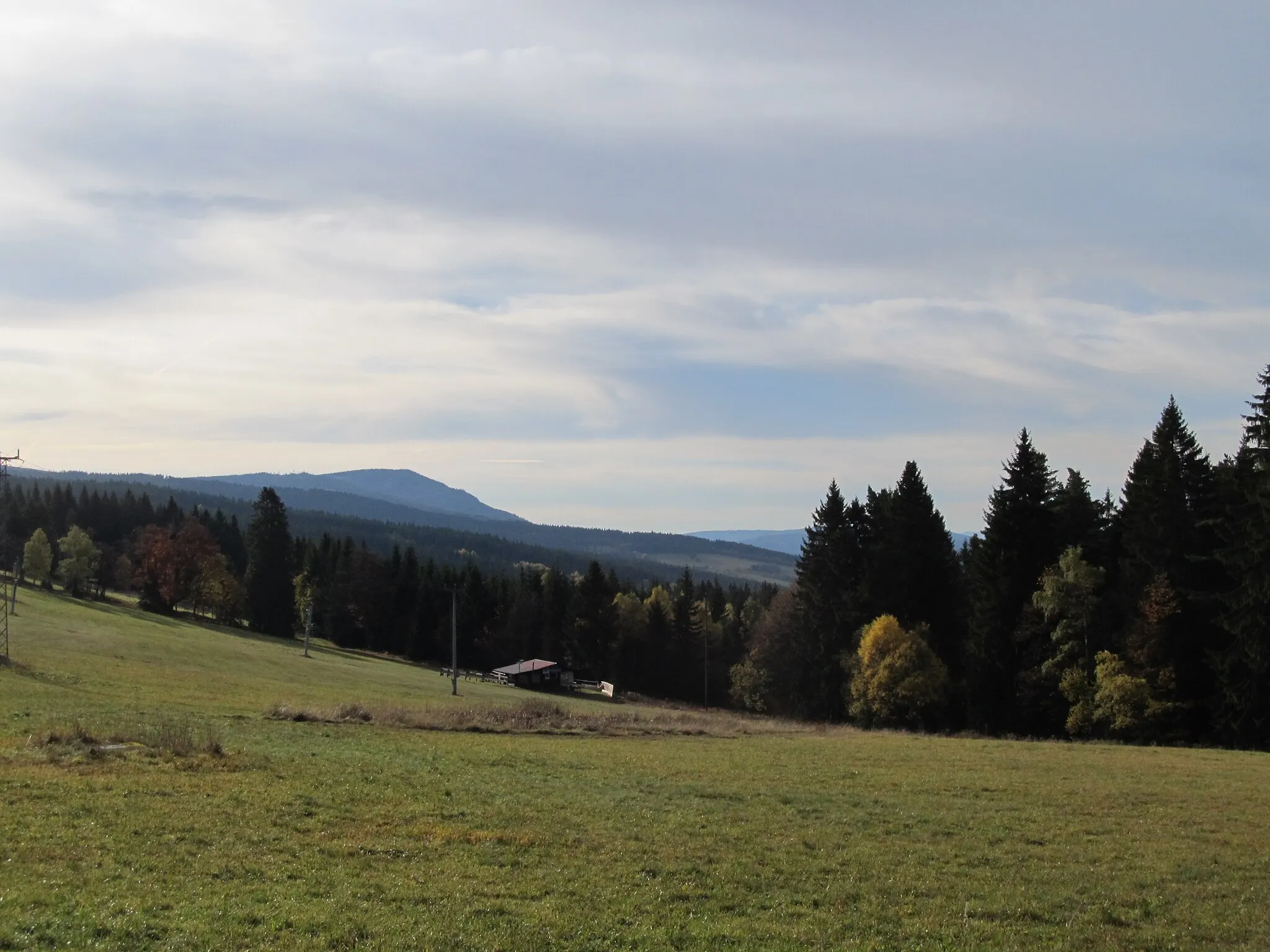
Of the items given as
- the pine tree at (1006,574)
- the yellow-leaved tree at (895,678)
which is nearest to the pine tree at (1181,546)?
the pine tree at (1006,574)

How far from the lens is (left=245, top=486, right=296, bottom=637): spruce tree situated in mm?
104375

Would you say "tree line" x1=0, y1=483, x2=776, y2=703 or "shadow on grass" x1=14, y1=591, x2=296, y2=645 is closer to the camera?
"shadow on grass" x1=14, y1=591, x2=296, y2=645

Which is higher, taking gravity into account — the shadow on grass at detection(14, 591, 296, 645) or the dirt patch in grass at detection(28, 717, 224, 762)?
the dirt patch in grass at detection(28, 717, 224, 762)

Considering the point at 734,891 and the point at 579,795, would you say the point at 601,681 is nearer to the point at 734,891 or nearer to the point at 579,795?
the point at 579,795

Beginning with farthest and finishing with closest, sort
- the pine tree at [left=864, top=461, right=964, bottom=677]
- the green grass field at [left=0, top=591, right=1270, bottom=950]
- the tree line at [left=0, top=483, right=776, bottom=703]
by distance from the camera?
1. the tree line at [left=0, top=483, right=776, bottom=703]
2. the pine tree at [left=864, top=461, right=964, bottom=677]
3. the green grass field at [left=0, top=591, right=1270, bottom=950]

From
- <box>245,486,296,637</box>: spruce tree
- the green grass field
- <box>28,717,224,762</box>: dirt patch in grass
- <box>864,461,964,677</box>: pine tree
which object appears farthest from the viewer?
<box>245,486,296,637</box>: spruce tree

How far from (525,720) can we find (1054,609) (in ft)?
100

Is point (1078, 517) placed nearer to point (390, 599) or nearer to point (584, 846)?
point (584, 846)

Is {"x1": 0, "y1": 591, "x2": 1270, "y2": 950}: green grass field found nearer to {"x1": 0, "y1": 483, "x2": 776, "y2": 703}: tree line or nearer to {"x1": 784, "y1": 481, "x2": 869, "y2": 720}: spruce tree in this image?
{"x1": 784, "y1": 481, "x2": 869, "y2": 720}: spruce tree

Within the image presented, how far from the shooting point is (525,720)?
1704 inches

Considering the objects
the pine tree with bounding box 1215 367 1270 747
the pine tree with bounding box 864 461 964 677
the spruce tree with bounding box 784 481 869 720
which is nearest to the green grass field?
the pine tree with bounding box 1215 367 1270 747

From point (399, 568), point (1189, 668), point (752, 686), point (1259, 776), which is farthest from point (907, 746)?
point (399, 568)

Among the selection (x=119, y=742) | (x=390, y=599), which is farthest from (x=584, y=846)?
(x=390, y=599)

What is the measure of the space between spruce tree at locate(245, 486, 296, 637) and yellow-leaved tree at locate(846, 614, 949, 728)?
67.9m
